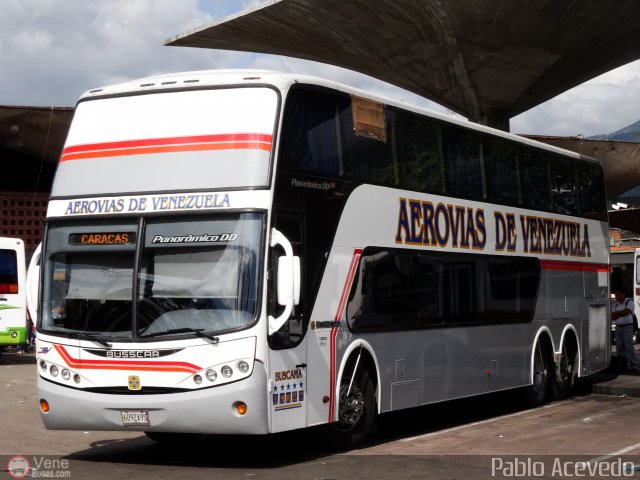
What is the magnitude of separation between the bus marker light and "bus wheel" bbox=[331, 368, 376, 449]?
1.75 meters

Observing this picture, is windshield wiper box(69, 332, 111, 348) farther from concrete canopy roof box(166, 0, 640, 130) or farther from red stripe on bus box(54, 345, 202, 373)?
concrete canopy roof box(166, 0, 640, 130)

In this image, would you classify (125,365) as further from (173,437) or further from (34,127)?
(34,127)

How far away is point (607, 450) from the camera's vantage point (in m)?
11.6

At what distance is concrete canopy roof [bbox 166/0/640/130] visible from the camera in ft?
92.6

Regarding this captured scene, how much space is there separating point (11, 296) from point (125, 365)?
1787 centimetres

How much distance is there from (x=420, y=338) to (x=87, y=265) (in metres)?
4.55

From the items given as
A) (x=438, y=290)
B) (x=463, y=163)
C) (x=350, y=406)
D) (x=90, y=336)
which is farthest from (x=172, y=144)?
(x=463, y=163)

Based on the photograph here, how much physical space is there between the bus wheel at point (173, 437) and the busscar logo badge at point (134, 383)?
202 centimetres

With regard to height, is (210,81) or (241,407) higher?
(210,81)

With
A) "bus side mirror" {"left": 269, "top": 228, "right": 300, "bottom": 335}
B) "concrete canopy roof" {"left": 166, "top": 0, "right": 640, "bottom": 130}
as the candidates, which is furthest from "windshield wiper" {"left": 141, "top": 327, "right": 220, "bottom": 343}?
"concrete canopy roof" {"left": 166, "top": 0, "right": 640, "bottom": 130}

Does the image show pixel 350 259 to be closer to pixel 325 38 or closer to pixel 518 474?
pixel 518 474

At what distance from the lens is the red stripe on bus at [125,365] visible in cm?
1023

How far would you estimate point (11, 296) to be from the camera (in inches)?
1075

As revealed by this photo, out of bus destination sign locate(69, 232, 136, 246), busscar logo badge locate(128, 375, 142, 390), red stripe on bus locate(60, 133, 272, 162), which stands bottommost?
busscar logo badge locate(128, 375, 142, 390)
